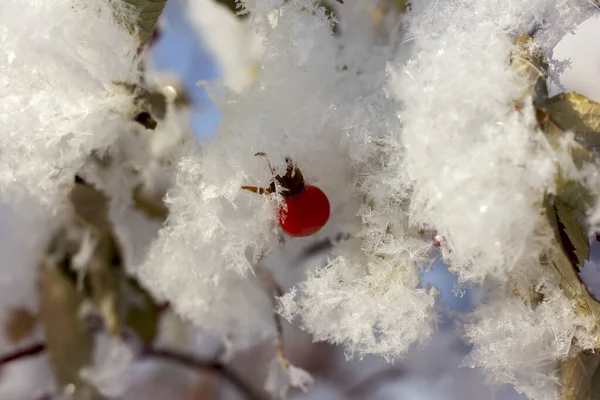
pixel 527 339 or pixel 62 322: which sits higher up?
pixel 527 339

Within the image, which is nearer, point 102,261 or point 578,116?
point 578,116

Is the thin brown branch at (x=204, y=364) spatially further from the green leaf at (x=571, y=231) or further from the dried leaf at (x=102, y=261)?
the green leaf at (x=571, y=231)

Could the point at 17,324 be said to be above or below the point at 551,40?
below

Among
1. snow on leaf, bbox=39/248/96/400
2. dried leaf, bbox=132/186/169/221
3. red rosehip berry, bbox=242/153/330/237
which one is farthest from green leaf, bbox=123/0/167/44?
snow on leaf, bbox=39/248/96/400

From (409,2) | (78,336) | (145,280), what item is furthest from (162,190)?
(409,2)

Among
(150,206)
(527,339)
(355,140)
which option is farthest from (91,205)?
(527,339)

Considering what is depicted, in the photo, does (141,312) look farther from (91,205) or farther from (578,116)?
(578,116)

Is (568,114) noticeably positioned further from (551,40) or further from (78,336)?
(78,336)
